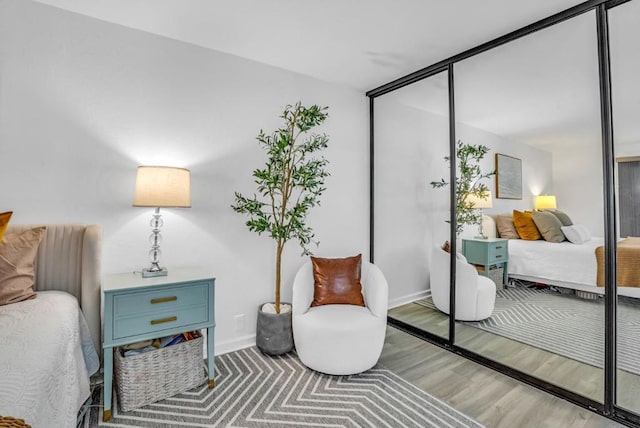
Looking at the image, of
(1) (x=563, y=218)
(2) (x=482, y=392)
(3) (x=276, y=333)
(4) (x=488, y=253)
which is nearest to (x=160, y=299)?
(3) (x=276, y=333)

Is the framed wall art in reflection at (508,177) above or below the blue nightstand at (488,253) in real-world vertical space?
above

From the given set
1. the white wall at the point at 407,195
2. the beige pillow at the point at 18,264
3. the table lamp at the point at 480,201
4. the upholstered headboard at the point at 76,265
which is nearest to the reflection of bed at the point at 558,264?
the table lamp at the point at 480,201

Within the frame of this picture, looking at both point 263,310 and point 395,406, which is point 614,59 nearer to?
point 395,406

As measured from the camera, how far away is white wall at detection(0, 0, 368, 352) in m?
1.98

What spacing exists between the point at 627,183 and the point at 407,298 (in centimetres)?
192

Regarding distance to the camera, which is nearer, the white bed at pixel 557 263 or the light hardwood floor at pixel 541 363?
the light hardwood floor at pixel 541 363

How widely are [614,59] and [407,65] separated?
145 centimetres

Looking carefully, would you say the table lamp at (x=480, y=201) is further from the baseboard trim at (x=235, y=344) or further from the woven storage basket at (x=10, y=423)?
the woven storage basket at (x=10, y=423)

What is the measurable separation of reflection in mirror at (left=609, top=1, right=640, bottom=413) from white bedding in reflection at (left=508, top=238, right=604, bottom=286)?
0.45 feet

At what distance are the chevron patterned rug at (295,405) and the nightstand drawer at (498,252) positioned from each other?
1.12 m

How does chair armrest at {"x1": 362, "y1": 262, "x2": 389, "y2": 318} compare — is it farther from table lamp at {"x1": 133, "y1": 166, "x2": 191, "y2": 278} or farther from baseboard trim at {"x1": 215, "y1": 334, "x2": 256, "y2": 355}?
table lamp at {"x1": 133, "y1": 166, "x2": 191, "y2": 278}

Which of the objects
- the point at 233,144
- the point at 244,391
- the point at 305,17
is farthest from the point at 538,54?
the point at 244,391

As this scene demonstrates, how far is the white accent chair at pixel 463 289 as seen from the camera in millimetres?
2492

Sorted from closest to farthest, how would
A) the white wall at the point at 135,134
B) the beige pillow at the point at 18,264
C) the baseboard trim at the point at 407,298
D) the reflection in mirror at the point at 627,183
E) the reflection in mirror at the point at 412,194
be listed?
A: the beige pillow at the point at 18,264 < the reflection in mirror at the point at 627,183 < the white wall at the point at 135,134 < the reflection in mirror at the point at 412,194 < the baseboard trim at the point at 407,298
